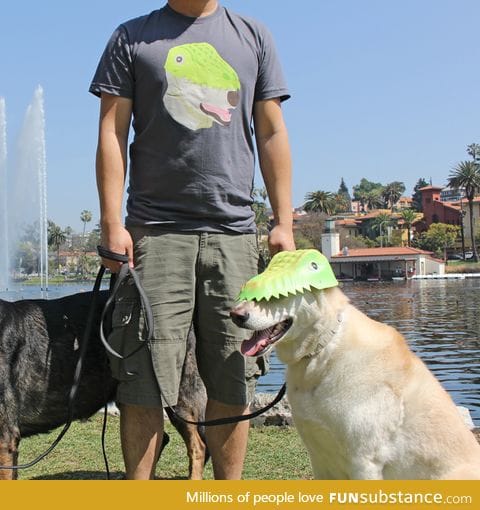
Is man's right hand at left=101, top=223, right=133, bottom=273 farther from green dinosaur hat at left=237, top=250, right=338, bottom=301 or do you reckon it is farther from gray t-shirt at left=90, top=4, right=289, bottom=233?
green dinosaur hat at left=237, top=250, right=338, bottom=301

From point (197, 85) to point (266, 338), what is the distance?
1.34m

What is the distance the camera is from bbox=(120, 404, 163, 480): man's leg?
349 cm

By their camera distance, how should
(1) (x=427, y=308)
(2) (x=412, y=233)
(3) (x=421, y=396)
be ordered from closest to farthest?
(3) (x=421, y=396) < (1) (x=427, y=308) < (2) (x=412, y=233)

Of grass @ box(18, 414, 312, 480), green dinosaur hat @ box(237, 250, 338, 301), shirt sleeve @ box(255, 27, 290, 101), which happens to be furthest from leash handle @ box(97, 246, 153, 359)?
grass @ box(18, 414, 312, 480)

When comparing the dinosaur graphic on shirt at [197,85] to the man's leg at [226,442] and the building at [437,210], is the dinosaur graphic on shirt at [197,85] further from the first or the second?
the building at [437,210]

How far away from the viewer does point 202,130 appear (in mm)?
3480

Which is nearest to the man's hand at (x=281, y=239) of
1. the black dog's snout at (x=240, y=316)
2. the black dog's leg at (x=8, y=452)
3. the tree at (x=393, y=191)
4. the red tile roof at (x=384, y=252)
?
the black dog's snout at (x=240, y=316)

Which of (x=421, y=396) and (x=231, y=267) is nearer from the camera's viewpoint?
(x=421, y=396)

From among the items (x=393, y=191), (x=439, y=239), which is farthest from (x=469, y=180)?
(x=393, y=191)

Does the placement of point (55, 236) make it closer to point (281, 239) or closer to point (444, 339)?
point (444, 339)

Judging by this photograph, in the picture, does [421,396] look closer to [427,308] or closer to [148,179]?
[148,179]

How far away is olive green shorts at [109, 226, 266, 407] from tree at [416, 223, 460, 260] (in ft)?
345

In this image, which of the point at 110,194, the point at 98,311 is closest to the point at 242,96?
the point at 110,194
